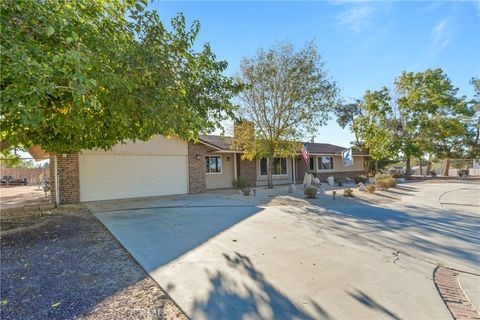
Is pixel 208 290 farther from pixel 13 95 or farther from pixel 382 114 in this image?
pixel 382 114

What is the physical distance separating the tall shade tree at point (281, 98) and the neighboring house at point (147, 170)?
2.34m

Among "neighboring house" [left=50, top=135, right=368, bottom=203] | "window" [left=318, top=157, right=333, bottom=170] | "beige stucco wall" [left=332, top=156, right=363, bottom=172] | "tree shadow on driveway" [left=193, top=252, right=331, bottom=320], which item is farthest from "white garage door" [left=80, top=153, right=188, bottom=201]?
"beige stucco wall" [left=332, top=156, right=363, bottom=172]

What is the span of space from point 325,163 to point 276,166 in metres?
6.33

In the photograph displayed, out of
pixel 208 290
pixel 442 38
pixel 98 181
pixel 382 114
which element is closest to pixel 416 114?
pixel 382 114

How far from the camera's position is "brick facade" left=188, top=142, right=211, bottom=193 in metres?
16.9

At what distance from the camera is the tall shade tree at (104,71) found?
3.54 m

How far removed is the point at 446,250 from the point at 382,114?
2549cm

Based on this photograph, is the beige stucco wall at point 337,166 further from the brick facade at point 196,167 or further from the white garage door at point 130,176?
the white garage door at point 130,176

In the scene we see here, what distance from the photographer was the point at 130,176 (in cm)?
1476

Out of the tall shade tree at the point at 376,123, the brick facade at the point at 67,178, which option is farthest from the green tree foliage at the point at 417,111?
the brick facade at the point at 67,178

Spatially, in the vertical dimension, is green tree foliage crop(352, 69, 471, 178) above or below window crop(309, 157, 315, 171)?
above

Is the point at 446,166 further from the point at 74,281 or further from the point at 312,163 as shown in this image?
the point at 74,281

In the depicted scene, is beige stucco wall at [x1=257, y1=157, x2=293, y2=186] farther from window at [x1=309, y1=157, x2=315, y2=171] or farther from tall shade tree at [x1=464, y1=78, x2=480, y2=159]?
tall shade tree at [x1=464, y1=78, x2=480, y2=159]

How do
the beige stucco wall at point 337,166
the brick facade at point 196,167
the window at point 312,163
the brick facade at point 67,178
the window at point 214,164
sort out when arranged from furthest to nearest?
the window at point 312,163 < the beige stucco wall at point 337,166 < the window at point 214,164 < the brick facade at point 196,167 < the brick facade at point 67,178
